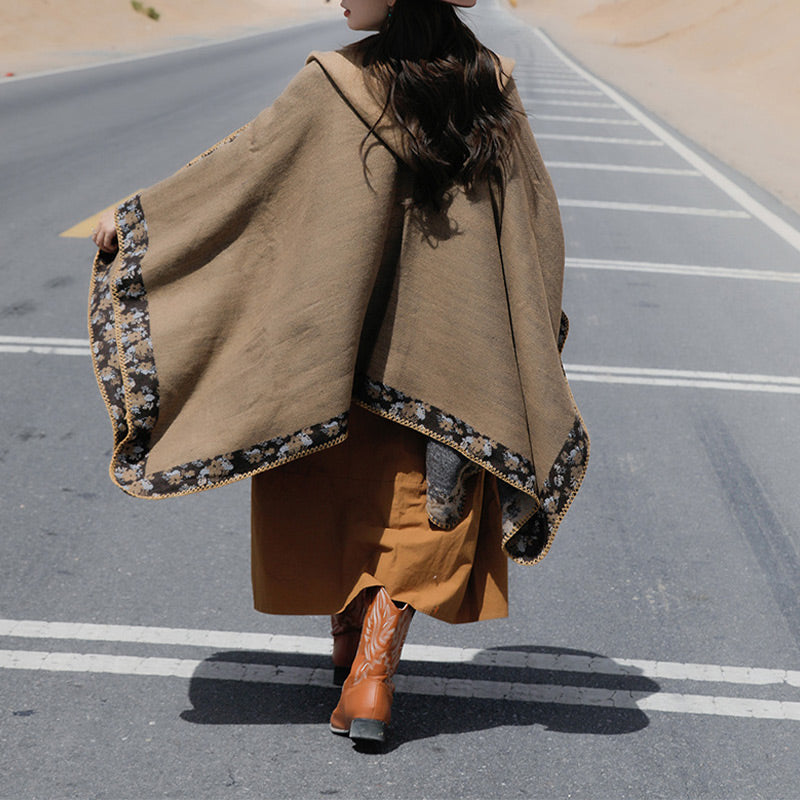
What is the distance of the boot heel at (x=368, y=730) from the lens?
2.99 metres

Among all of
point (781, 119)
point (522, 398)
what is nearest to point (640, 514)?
point (522, 398)

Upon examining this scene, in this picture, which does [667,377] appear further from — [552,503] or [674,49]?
[674,49]

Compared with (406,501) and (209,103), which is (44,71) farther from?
(406,501)

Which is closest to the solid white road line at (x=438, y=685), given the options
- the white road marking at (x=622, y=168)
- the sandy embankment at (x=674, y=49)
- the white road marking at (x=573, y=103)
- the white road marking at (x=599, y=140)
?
the sandy embankment at (x=674, y=49)

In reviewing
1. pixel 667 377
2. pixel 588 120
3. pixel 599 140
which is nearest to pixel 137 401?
pixel 667 377

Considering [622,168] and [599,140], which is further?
[599,140]

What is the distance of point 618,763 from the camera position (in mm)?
3068

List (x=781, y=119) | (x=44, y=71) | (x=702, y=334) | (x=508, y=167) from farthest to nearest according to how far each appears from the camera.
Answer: (x=44, y=71) → (x=781, y=119) → (x=702, y=334) → (x=508, y=167)

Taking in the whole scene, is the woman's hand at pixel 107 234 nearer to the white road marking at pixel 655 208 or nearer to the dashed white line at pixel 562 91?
the white road marking at pixel 655 208

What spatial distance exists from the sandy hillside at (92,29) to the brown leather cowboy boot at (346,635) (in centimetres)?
2106

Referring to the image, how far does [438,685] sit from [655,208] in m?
8.51

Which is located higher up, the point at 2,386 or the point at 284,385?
the point at 284,385

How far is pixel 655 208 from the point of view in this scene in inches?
443

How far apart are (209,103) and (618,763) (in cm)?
1587
